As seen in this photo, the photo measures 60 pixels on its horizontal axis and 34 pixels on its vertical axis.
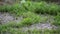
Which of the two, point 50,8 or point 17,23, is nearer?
point 17,23

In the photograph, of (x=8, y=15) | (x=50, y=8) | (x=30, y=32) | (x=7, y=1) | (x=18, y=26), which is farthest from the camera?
(x=7, y=1)

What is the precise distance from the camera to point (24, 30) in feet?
21.8

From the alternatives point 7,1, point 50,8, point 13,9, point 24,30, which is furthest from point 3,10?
point 24,30

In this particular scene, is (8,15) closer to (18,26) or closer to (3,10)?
(3,10)

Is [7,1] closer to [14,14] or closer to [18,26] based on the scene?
[14,14]

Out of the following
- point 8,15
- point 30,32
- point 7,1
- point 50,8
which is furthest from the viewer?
point 7,1

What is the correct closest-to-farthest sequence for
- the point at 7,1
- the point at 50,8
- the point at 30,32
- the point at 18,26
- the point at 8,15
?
the point at 30,32 < the point at 18,26 < the point at 8,15 < the point at 50,8 < the point at 7,1

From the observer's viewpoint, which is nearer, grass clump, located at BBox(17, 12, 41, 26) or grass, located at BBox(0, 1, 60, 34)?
grass, located at BBox(0, 1, 60, 34)

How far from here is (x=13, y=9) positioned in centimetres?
934

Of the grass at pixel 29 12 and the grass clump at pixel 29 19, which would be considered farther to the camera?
the grass clump at pixel 29 19

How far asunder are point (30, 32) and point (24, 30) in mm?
324

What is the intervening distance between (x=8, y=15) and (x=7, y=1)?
1.90m

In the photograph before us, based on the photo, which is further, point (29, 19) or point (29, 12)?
point (29, 12)

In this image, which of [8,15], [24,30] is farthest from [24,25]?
[8,15]
